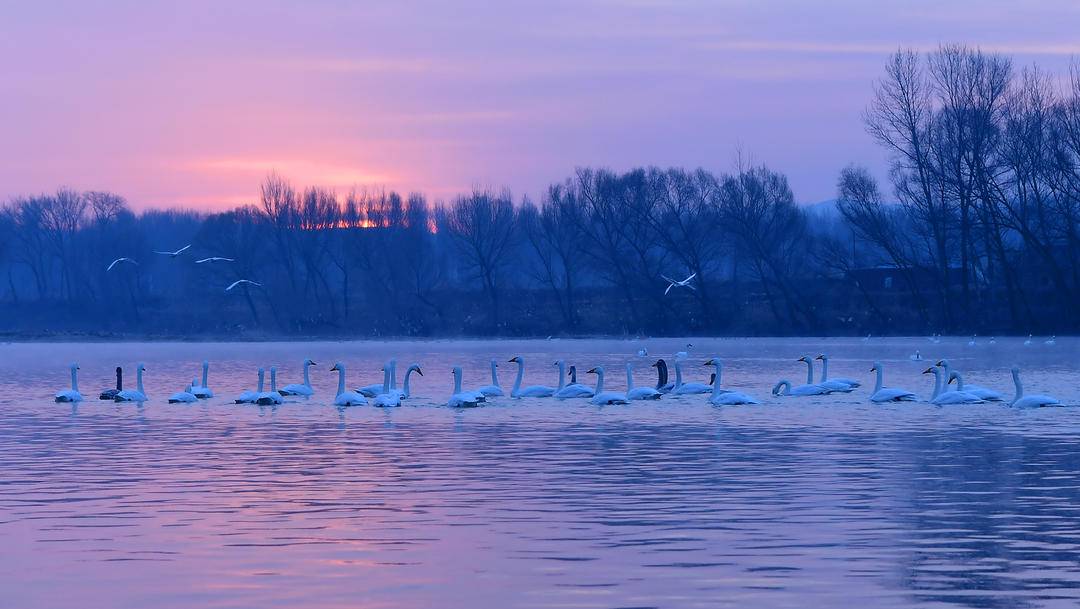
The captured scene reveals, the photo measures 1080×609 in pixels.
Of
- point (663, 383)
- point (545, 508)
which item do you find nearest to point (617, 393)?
point (663, 383)

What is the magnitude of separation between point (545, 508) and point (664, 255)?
71.3 meters

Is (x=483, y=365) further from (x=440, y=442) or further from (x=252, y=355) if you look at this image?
(x=440, y=442)

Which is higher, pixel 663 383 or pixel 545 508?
pixel 663 383

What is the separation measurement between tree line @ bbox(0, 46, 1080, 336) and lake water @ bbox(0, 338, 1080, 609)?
4405 centimetres

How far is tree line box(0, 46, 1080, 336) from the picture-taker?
66000 mm

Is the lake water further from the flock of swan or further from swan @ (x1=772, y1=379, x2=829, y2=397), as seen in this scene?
swan @ (x1=772, y1=379, x2=829, y2=397)

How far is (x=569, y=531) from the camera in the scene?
11.1 meters

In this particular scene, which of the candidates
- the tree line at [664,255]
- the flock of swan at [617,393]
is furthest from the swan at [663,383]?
the tree line at [664,255]

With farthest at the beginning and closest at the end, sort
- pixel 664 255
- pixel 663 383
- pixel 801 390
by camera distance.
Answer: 1. pixel 664 255
2. pixel 663 383
3. pixel 801 390

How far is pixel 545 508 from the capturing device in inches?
487

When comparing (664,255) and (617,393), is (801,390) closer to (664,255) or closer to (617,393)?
(617,393)

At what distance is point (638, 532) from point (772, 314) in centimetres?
6847

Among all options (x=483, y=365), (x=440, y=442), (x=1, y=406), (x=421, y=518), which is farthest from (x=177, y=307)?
(x=421, y=518)

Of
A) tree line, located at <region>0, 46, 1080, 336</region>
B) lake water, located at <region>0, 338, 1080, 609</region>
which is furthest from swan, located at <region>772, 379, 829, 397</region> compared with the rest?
tree line, located at <region>0, 46, 1080, 336</region>
